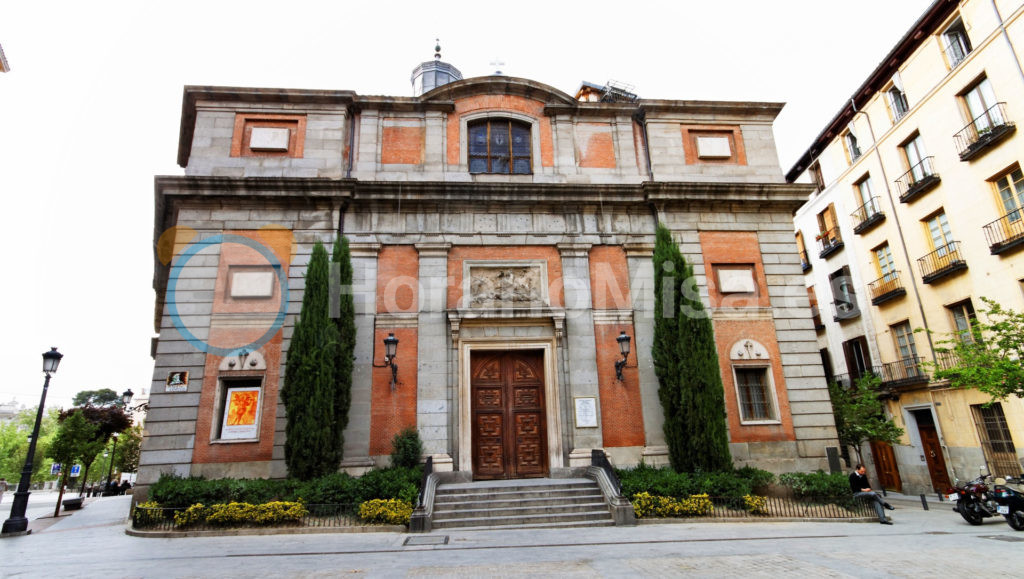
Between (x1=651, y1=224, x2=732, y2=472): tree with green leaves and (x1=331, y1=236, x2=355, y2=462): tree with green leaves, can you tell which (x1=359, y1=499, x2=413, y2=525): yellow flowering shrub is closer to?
(x1=331, y1=236, x2=355, y2=462): tree with green leaves

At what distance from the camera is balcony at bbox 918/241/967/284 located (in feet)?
55.3

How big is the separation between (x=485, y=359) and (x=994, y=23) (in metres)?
17.7

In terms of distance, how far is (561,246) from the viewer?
582 inches

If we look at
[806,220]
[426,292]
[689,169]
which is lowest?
[426,292]

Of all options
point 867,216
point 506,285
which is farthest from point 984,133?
point 506,285

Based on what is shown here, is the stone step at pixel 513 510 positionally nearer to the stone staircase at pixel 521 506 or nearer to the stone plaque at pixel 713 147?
the stone staircase at pixel 521 506

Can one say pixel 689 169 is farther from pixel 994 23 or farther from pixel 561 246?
pixel 994 23

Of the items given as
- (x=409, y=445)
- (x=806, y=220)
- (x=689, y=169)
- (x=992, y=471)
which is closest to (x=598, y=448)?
(x=409, y=445)

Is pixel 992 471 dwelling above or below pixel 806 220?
below

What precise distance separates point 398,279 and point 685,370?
7.71 m

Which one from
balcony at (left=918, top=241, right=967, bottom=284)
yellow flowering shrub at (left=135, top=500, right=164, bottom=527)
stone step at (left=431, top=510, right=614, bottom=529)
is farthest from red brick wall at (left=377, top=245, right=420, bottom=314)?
balcony at (left=918, top=241, right=967, bottom=284)

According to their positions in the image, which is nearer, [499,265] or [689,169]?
[499,265]

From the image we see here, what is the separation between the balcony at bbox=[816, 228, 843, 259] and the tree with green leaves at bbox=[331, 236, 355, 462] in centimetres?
2078

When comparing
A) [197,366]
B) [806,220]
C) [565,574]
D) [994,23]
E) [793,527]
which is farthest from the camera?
[806,220]
